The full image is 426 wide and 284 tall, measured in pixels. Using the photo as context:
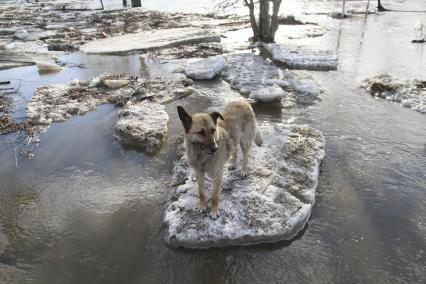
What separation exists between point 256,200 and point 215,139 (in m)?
1.42

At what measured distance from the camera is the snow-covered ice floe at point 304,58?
12.8 m

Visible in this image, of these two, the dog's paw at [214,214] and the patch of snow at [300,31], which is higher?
the patch of snow at [300,31]

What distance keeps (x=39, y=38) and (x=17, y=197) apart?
16686 mm

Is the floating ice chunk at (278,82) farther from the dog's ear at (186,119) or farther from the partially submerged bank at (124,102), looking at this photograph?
the dog's ear at (186,119)

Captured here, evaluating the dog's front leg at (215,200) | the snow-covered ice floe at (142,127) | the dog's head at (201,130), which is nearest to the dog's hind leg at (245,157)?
the dog's front leg at (215,200)

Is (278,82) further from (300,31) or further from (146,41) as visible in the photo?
(300,31)

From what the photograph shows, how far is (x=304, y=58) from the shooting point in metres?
13.3

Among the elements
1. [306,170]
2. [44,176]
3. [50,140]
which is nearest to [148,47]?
[50,140]

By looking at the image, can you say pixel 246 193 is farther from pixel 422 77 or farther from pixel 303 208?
pixel 422 77

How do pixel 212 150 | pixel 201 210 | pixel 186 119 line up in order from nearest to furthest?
1. pixel 212 150
2. pixel 186 119
3. pixel 201 210

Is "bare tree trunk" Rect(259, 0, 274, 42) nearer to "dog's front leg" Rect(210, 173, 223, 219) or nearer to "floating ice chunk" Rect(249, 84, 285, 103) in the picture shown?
"floating ice chunk" Rect(249, 84, 285, 103)

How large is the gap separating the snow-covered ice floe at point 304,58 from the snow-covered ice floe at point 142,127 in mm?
6315

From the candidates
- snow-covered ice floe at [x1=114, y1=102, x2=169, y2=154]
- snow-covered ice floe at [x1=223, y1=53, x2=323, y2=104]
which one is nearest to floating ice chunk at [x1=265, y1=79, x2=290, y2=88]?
snow-covered ice floe at [x1=223, y1=53, x2=323, y2=104]

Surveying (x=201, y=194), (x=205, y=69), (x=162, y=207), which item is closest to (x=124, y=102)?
(x=205, y=69)
